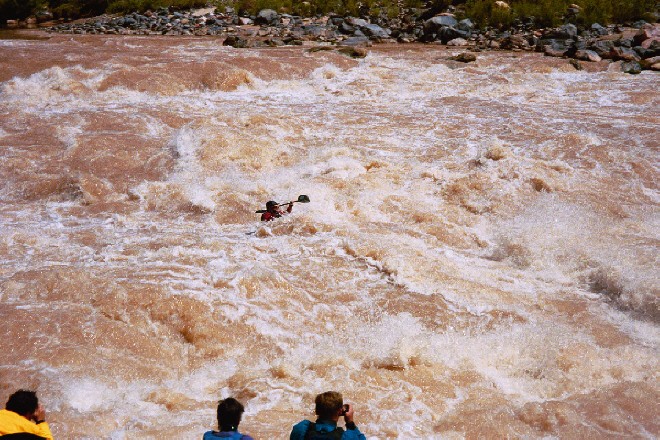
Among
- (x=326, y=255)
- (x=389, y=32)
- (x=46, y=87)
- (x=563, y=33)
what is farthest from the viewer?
(x=389, y=32)

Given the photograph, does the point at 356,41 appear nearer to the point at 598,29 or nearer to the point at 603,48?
the point at 603,48

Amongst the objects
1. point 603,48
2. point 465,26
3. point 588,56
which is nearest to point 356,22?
point 465,26

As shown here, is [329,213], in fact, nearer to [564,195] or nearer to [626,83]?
[564,195]

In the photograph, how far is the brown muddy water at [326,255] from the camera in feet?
14.1

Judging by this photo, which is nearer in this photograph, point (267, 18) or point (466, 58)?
point (466, 58)

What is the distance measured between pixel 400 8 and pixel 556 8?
19.8ft

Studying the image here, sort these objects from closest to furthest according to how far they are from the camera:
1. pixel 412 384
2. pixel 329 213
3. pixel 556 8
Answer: pixel 412 384 < pixel 329 213 < pixel 556 8

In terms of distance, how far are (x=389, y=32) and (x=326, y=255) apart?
46.5 ft

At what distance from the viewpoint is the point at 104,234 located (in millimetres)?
6766

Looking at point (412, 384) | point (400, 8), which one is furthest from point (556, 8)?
point (412, 384)

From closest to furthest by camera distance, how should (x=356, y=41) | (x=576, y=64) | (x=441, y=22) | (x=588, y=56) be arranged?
(x=576, y=64) < (x=588, y=56) < (x=356, y=41) < (x=441, y=22)

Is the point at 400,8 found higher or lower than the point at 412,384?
higher

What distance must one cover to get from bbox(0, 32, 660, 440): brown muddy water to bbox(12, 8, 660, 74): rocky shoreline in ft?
10.6

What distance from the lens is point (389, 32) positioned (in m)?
18.7
